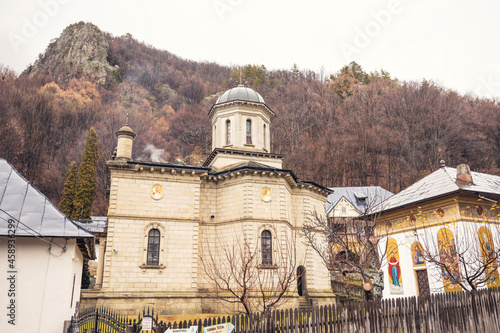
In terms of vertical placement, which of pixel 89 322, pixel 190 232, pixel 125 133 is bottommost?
pixel 89 322

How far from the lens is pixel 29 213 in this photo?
1055 cm

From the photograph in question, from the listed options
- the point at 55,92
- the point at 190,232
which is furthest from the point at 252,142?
the point at 55,92

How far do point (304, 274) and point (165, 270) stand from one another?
28.1ft

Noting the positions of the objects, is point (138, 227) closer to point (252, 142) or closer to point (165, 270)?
point (165, 270)

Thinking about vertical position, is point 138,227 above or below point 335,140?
below

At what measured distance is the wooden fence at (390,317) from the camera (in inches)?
302

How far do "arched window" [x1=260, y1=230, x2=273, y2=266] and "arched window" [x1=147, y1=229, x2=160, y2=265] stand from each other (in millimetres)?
5651

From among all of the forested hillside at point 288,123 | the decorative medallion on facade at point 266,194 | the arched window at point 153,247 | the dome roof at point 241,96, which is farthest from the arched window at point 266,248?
the forested hillside at point 288,123

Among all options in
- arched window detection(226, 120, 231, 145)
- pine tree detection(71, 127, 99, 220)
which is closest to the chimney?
arched window detection(226, 120, 231, 145)

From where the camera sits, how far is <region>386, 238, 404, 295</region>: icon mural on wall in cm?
1575

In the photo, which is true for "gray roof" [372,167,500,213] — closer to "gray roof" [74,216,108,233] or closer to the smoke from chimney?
"gray roof" [74,216,108,233]

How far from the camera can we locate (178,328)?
6969 millimetres

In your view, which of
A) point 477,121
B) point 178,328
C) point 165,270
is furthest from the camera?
point 477,121

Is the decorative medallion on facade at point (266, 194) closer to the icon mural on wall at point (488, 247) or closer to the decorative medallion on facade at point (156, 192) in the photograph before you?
the decorative medallion on facade at point (156, 192)
